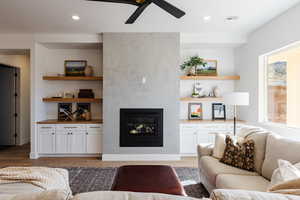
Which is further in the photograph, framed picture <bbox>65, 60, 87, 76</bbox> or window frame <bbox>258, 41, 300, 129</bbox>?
framed picture <bbox>65, 60, 87, 76</bbox>

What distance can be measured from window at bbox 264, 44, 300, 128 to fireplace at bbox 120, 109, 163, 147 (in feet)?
7.18

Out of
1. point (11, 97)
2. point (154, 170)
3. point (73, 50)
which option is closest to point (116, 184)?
point (154, 170)

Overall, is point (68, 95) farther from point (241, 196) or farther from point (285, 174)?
point (241, 196)

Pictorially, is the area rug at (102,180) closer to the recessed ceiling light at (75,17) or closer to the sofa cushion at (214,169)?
the sofa cushion at (214,169)

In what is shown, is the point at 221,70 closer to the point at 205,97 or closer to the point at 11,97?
the point at 205,97

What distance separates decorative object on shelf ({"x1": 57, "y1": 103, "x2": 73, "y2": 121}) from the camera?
4.84 m

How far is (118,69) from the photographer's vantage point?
4195 mm

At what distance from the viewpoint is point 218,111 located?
193 inches

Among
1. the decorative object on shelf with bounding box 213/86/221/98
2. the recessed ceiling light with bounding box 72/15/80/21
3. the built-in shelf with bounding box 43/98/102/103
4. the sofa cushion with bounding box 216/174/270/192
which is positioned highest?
the recessed ceiling light with bounding box 72/15/80/21

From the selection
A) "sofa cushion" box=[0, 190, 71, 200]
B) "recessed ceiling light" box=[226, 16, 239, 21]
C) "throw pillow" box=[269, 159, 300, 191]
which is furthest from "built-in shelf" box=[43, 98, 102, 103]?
"sofa cushion" box=[0, 190, 71, 200]

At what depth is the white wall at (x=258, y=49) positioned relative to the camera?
302 cm

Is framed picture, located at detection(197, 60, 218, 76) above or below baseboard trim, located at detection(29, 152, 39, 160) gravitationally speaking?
above

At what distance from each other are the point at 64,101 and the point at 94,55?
1.35 metres

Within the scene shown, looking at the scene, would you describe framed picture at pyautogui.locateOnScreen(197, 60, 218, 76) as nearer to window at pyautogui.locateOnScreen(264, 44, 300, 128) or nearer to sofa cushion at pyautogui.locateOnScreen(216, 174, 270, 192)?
window at pyautogui.locateOnScreen(264, 44, 300, 128)
